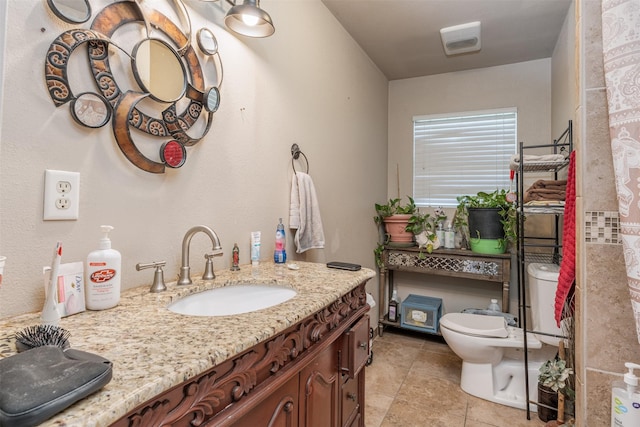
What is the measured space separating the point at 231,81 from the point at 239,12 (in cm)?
26

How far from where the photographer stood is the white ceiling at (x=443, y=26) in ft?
6.73

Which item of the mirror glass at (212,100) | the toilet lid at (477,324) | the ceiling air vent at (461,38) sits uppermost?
the ceiling air vent at (461,38)

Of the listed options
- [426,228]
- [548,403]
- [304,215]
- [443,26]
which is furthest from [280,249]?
[443,26]

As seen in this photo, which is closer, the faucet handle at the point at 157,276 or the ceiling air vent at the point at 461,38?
the faucet handle at the point at 157,276

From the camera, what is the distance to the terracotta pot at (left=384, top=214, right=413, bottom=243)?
2.87 metres

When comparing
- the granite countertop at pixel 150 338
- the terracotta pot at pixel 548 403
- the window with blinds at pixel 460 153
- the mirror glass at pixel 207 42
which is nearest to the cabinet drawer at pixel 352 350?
the granite countertop at pixel 150 338

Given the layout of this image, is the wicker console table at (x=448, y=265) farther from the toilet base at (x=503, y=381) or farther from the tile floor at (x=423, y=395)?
the toilet base at (x=503, y=381)

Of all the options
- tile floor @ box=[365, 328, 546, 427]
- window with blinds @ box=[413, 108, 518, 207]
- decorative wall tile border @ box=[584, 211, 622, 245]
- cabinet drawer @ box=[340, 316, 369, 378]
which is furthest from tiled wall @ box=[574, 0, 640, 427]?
window with blinds @ box=[413, 108, 518, 207]

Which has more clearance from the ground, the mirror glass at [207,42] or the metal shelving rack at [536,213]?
the mirror glass at [207,42]

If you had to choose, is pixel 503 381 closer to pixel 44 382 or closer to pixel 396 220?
pixel 396 220

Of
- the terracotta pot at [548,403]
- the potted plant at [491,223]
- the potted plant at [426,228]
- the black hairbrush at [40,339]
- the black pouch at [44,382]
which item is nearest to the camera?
the black pouch at [44,382]

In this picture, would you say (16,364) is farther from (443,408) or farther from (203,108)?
(443,408)

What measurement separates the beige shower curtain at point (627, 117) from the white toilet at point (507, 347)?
1.26 m

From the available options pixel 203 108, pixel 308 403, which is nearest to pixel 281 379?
pixel 308 403
